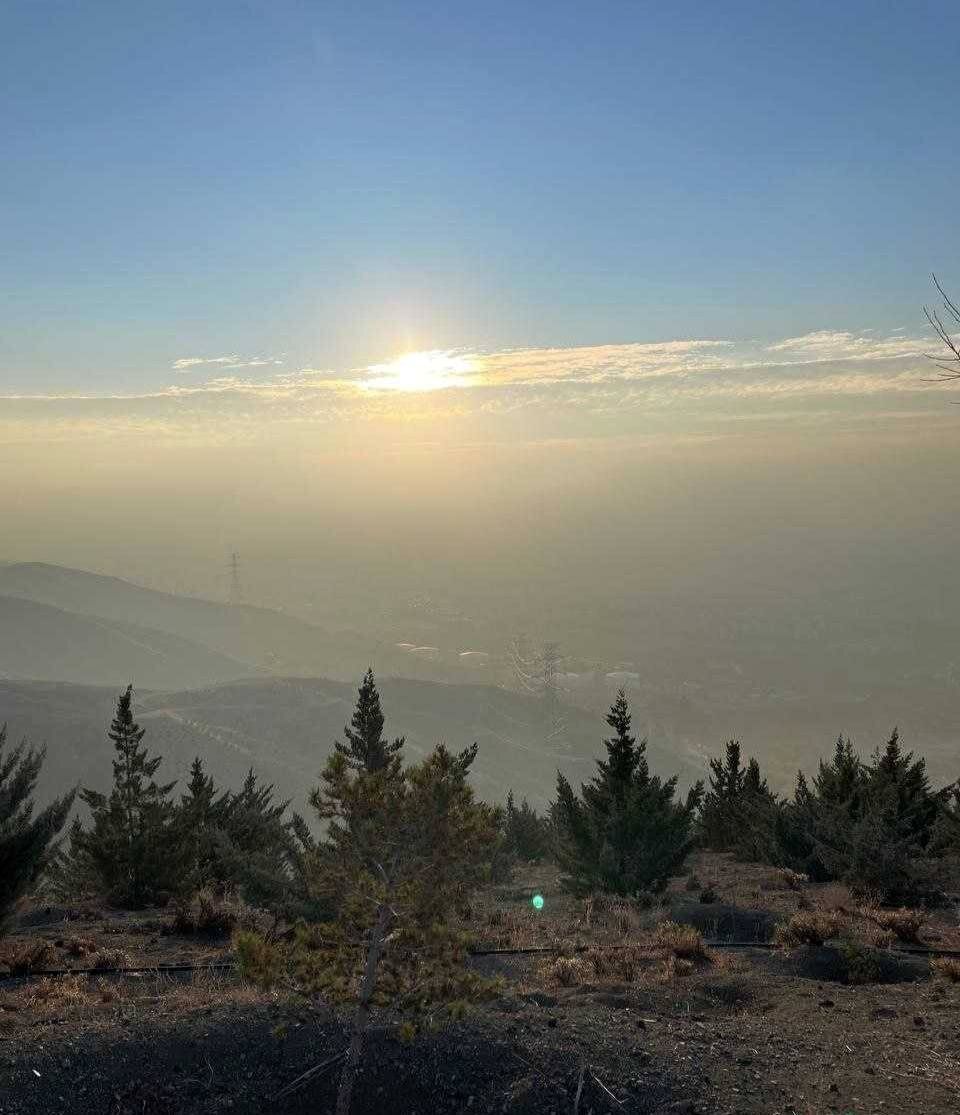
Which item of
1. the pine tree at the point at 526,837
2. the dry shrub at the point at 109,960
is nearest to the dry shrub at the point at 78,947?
the dry shrub at the point at 109,960

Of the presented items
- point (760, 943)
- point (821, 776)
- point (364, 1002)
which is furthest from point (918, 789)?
point (364, 1002)

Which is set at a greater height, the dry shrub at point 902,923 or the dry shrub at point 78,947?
the dry shrub at point 902,923

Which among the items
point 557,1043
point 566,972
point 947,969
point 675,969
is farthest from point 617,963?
point 947,969

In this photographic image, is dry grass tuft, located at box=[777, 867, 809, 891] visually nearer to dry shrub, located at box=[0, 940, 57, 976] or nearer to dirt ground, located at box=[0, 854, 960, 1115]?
dirt ground, located at box=[0, 854, 960, 1115]

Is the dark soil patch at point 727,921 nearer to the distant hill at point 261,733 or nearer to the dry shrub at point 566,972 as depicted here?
the dry shrub at point 566,972

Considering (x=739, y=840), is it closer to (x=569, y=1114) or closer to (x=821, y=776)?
(x=821, y=776)

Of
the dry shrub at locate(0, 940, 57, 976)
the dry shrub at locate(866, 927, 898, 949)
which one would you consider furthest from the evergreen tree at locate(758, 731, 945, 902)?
the dry shrub at locate(0, 940, 57, 976)
